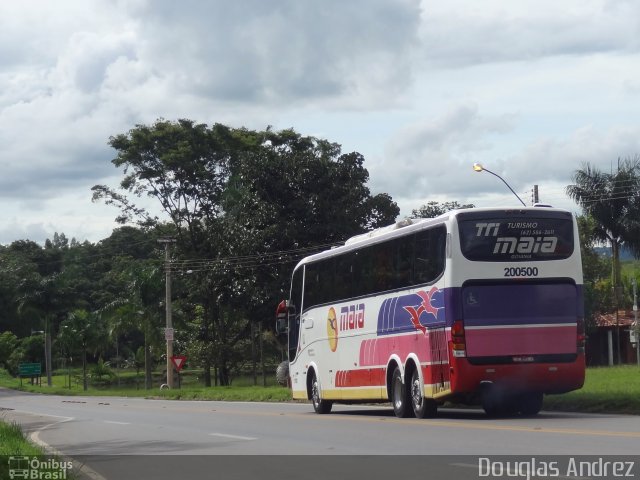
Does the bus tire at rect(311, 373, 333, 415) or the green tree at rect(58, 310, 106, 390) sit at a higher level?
the green tree at rect(58, 310, 106, 390)

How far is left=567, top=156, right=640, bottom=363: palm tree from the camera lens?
55.9 metres

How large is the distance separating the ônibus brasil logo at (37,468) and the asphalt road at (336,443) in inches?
27.5

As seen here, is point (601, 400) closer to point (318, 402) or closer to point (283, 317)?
point (318, 402)

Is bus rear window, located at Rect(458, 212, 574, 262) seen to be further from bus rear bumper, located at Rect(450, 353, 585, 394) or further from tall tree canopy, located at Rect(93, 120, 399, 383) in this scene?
tall tree canopy, located at Rect(93, 120, 399, 383)

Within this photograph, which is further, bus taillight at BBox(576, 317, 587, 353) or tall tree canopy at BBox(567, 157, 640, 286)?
tall tree canopy at BBox(567, 157, 640, 286)

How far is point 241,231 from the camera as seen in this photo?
49.6 m

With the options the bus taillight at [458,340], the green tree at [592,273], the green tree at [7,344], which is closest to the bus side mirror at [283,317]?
the bus taillight at [458,340]

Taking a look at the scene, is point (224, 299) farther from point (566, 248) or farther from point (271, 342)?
point (566, 248)

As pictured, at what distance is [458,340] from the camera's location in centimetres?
1869

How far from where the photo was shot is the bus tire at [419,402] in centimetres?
1985

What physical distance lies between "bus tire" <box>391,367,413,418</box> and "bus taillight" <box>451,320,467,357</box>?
A: 2.41 metres

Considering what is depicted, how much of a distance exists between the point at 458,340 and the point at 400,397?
2.81m

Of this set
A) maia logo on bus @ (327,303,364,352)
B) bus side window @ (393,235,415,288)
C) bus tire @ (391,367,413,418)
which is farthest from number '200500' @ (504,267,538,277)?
maia logo on bus @ (327,303,364,352)

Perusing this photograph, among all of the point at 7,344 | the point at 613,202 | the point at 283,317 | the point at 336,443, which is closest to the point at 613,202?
the point at 613,202
